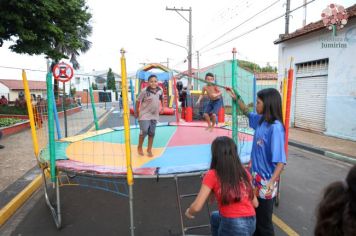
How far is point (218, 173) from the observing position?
7.82 ft

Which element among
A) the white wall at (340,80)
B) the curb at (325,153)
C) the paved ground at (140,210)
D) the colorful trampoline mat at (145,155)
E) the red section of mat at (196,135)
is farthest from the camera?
the white wall at (340,80)

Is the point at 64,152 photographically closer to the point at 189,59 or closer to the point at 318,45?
the point at 318,45

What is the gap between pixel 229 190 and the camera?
2336 millimetres

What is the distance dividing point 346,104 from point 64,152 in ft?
Answer: 30.3

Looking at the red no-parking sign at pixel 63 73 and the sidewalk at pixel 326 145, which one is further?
the red no-parking sign at pixel 63 73

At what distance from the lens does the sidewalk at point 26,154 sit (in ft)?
18.1

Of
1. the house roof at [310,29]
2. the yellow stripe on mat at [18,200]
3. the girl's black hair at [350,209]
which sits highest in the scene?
the house roof at [310,29]

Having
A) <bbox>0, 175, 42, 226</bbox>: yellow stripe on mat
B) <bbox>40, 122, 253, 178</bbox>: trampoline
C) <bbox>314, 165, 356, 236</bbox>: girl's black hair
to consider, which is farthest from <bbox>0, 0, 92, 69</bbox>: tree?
<bbox>314, 165, 356, 236</bbox>: girl's black hair

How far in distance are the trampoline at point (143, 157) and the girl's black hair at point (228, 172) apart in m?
1.51

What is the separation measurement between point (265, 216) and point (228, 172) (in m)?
0.79

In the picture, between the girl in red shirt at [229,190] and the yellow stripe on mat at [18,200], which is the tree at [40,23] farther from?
the girl in red shirt at [229,190]

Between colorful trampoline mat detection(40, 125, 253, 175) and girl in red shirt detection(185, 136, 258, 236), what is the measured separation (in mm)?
1523

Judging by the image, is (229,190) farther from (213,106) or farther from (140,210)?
(213,106)

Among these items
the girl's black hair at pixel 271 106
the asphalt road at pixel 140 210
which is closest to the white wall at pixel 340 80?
the asphalt road at pixel 140 210
